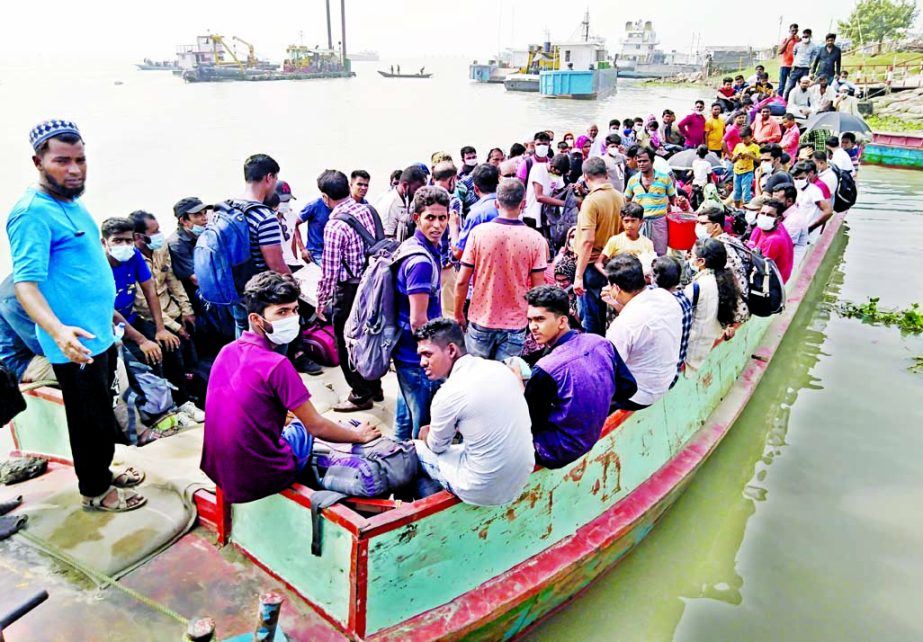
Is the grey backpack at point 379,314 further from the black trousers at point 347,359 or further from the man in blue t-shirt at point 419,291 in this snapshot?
the black trousers at point 347,359

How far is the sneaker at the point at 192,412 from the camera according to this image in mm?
4277

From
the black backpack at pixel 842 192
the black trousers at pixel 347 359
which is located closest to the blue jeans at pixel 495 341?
the black trousers at pixel 347 359

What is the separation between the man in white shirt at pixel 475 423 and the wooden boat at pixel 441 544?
134 millimetres

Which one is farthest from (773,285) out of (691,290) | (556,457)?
(556,457)

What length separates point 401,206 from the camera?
586 centimetres

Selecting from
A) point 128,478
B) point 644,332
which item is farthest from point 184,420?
point 644,332

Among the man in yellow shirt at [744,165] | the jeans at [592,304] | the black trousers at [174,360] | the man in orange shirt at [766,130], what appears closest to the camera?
the black trousers at [174,360]

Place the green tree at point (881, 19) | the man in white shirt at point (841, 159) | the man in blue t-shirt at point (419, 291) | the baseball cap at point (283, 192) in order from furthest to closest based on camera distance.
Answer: the green tree at point (881, 19), the man in white shirt at point (841, 159), the baseball cap at point (283, 192), the man in blue t-shirt at point (419, 291)

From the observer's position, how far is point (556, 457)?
286 cm

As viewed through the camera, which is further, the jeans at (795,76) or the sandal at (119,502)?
the jeans at (795,76)

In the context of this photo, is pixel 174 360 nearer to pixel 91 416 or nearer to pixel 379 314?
pixel 91 416

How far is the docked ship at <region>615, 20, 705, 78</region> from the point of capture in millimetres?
88875

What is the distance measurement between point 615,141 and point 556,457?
6.40 m

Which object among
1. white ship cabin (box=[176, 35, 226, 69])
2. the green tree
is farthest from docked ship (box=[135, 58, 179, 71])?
the green tree
